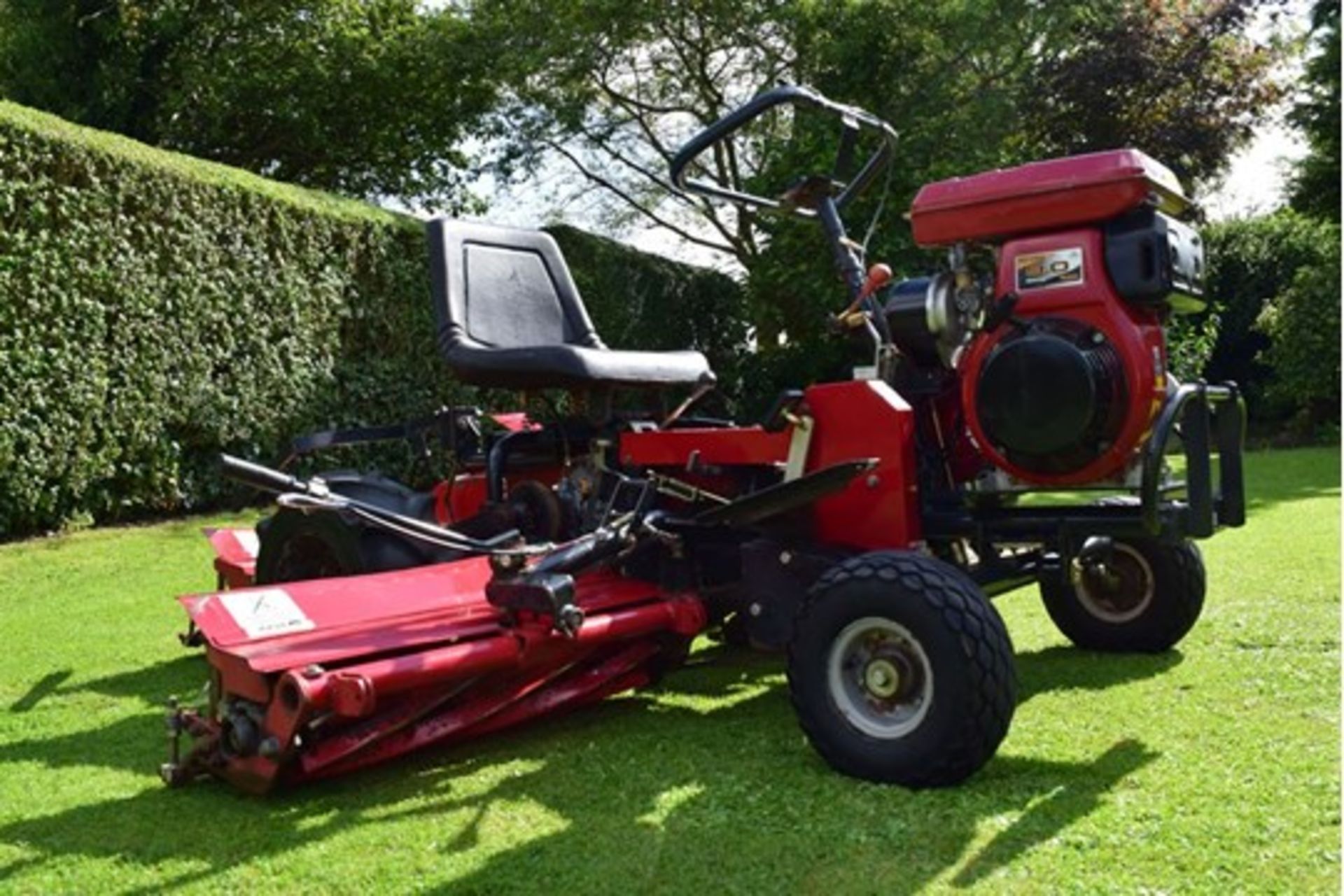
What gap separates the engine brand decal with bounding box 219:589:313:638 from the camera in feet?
10.5

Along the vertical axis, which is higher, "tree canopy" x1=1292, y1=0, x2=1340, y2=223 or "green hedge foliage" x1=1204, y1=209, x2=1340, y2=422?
"tree canopy" x1=1292, y1=0, x2=1340, y2=223

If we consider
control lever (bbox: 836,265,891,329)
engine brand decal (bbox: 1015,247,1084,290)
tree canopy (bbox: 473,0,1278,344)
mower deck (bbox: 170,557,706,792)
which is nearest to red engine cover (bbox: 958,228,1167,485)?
engine brand decal (bbox: 1015,247,1084,290)

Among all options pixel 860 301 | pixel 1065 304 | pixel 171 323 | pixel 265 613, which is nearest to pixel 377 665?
pixel 265 613

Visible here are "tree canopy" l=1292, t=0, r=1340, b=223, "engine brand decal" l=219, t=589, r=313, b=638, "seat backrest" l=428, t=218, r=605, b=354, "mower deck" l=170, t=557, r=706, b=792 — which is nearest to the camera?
"mower deck" l=170, t=557, r=706, b=792

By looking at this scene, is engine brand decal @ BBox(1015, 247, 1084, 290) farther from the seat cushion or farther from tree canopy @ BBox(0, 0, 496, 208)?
tree canopy @ BBox(0, 0, 496, 208)

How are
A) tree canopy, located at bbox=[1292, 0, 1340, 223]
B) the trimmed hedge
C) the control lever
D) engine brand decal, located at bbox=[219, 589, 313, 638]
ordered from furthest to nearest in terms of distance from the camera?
1. tree canopy, located at bbox=[1292, 0, 1340, 223]
2. the trimmed hedge
3. the control lever
4. engine brand decal, located at bbox=[219, 589, 313, 638]

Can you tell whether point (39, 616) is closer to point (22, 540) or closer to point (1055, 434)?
point (22, 540)

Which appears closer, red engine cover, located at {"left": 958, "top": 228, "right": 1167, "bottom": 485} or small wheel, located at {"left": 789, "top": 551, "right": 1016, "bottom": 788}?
small wheel, located at {"left": 789, "top": 551, "right": 1016, "bottom": 788}

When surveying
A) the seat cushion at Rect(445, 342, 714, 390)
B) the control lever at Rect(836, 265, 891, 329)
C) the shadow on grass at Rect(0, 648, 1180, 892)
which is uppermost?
the control lever at Rect(836, 265, 891, 329)

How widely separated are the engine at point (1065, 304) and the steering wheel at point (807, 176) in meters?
0.65

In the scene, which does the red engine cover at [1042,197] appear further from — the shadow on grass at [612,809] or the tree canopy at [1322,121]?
the tree canopy at [1322,121]

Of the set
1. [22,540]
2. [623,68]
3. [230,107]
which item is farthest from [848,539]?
[230,107]

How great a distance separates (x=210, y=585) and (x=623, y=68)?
13.0 meters

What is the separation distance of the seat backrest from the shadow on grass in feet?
5.16
